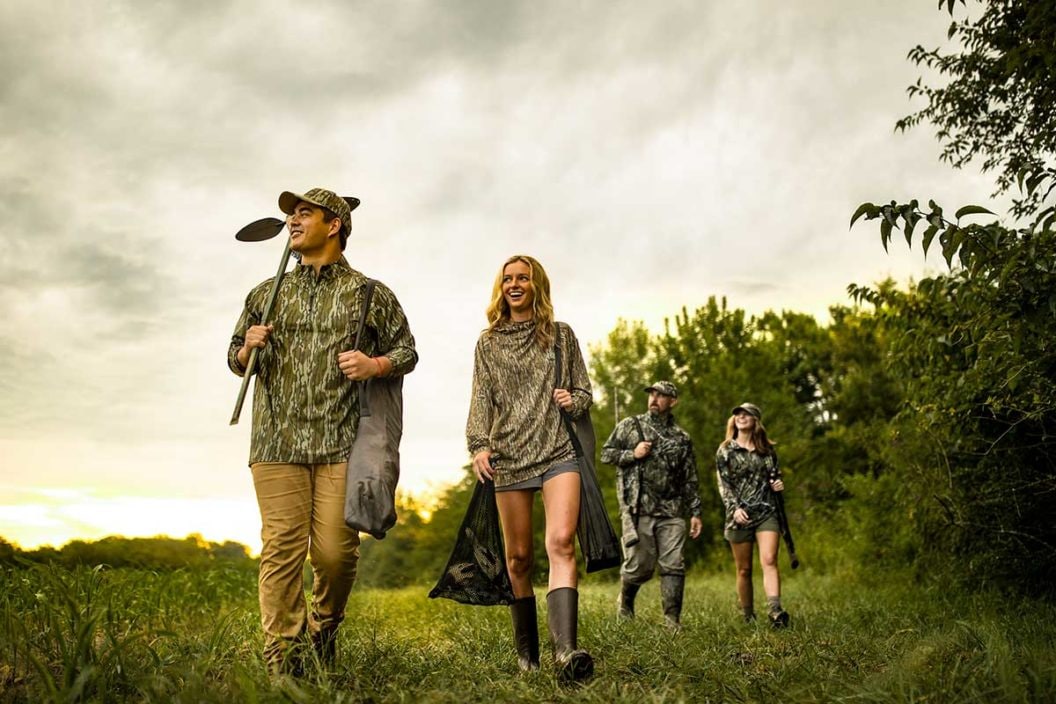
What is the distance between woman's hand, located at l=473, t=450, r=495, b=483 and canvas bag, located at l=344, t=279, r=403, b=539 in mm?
565

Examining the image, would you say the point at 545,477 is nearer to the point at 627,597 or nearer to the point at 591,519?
the point at 591,519

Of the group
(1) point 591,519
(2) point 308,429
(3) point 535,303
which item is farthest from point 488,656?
(3) point 535,303

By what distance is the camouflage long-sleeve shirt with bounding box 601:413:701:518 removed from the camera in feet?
30.6

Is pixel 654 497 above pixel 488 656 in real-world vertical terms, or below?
above

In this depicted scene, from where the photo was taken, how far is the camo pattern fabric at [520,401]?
5543mm

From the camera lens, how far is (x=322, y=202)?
17.7ft

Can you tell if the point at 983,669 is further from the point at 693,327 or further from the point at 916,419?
the point at 693,327

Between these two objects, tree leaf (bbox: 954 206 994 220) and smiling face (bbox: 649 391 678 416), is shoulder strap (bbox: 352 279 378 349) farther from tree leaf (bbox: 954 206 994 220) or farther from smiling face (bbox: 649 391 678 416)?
smiling face (bbox: 649 391 678 416)

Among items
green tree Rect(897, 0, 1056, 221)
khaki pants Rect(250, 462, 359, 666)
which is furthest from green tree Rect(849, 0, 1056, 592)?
khaki pants Rect(250, 462, 359, 666)

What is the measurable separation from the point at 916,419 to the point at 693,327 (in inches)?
1095

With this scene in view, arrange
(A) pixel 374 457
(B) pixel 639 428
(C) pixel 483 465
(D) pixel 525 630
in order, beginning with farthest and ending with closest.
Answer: (B) pixel 639 428 → (D) pixel 525 630 → (C) pixel 483 465 → (A) pixel 374 457

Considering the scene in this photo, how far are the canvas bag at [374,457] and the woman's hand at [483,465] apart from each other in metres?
0.56

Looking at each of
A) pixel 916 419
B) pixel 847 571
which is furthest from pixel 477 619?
pixel 847 571

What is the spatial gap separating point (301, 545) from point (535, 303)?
6.54ft
